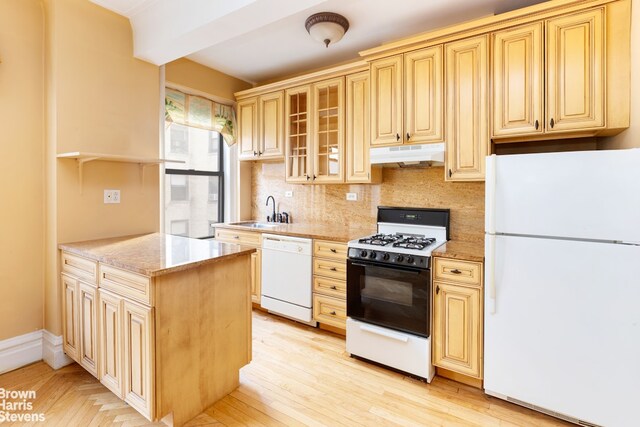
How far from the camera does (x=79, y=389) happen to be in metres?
2.06

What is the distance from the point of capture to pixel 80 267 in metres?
2.12

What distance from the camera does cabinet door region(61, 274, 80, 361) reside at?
2150 millimetres

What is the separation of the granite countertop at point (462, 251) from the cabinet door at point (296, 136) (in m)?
1.68

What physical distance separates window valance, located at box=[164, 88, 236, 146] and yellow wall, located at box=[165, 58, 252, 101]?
0.36ft

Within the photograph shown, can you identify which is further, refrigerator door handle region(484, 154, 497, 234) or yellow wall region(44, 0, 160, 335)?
yellow wall region(44, 0, 160, 335)

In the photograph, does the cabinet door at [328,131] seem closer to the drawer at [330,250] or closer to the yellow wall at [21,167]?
the drawer at [330,250]

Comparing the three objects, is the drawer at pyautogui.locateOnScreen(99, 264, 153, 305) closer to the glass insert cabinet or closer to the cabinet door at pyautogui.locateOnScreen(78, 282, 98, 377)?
the cabinet door at pyautogui.locateOnScreen(78, 282, 98, 377)

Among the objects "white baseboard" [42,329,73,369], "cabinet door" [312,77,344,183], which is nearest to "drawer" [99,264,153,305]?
"white baseboard" [42,329,73,369]

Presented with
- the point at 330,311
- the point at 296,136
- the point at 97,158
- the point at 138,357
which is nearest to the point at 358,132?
the point at 296,136

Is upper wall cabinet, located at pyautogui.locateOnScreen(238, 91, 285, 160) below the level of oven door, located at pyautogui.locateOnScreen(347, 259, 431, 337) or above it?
above

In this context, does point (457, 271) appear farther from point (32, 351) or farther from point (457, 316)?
point (32, 351)

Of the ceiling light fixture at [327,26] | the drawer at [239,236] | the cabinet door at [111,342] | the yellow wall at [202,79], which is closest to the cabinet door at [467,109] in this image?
the ceiling light fixture at [327,26]

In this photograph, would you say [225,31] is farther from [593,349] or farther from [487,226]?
[593,349]

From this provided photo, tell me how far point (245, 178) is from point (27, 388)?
2.78 metres
